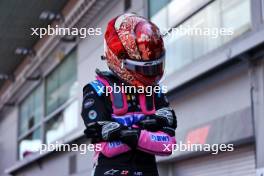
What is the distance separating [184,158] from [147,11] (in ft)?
9.33

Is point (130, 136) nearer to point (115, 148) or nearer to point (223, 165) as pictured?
point (115, 148)

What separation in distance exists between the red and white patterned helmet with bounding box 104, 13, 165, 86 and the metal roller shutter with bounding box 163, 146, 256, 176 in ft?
16.7

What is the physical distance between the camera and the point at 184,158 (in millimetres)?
10180

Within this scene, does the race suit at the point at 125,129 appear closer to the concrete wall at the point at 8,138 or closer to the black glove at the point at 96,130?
the black glove at the point at 96,130

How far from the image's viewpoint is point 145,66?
128 inches

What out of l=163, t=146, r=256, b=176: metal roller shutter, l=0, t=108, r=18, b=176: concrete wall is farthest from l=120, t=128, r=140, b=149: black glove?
l=0, t=108, r=18, b=176: concrete wall

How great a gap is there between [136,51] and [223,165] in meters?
6.05

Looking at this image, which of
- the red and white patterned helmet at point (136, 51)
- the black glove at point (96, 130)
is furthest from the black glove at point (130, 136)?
the red and white patterned helmet at point (136, 51)

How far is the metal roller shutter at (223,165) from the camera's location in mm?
8320

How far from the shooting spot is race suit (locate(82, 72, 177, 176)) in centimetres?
321

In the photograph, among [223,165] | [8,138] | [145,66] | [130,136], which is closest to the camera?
[130,136]

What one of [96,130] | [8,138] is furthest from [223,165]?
[8,138]

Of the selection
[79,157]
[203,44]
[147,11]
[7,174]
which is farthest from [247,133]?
[7,174]

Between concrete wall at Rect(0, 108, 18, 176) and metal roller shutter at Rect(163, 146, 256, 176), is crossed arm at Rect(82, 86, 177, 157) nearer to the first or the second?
metal roller shutter at Rect(163, 146, 256, 176)
